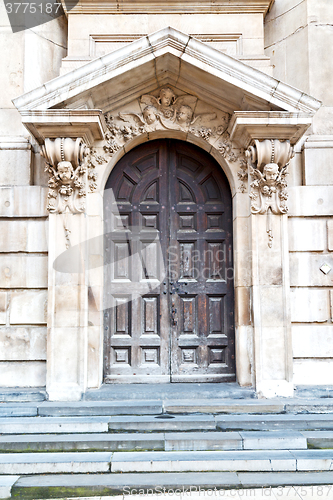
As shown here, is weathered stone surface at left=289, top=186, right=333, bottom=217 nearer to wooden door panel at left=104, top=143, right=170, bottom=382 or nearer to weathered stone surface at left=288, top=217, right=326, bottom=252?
weathered stone surface at left=288, top=217, right=326, bottom=252

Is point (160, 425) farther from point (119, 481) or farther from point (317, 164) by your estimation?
point (317, 164)

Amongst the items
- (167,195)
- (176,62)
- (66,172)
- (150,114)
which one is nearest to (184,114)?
(150,114)

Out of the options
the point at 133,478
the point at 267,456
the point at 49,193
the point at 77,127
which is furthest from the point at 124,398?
the point at 77,127

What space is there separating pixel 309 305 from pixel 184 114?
11.4 feet

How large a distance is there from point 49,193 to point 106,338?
233 cm

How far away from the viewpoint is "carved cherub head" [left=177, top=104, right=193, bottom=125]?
6.39 m

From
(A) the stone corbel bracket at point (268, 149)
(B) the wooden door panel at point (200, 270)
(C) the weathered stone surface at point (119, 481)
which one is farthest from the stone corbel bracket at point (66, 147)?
(C) the weathered stone surface at point (119, 481)

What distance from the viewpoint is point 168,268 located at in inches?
257

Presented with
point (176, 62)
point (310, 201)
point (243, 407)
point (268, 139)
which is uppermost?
point (176, 62)

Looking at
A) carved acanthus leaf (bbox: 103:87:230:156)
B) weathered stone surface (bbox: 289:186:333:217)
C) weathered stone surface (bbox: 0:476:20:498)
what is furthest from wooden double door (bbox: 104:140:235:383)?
weathered stone surface (bbox: 0:476:20:498)

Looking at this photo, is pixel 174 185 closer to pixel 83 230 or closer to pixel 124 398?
pixel 83 230

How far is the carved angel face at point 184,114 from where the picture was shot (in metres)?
6.38

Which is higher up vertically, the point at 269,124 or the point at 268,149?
the point at 269,124

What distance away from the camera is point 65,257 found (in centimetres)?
591
